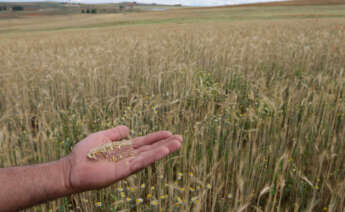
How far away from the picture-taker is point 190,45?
6.54 meters

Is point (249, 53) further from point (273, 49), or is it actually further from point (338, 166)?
point (338, 166)

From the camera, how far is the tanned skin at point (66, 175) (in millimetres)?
1429

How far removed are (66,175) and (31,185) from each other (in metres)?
0.20

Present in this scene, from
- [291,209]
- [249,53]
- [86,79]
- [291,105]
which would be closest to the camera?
[291,209]

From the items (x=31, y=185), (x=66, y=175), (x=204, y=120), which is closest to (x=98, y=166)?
(x=66, y=175)

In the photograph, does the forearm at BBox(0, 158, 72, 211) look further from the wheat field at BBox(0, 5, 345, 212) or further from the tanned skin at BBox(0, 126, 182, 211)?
the wheat field at BBox(0, 5, 345, 212)

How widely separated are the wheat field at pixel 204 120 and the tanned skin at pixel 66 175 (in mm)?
138

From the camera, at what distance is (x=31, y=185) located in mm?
1473

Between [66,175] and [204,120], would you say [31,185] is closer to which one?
[66,175]

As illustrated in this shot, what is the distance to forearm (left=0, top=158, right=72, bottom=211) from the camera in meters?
1.40

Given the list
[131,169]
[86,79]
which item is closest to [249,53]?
[86,79]

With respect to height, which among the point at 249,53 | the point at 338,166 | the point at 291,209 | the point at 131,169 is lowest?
the point at 291,209

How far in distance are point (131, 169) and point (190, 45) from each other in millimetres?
5347

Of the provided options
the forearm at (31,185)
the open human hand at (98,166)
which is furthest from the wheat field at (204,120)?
the forearm at (31,185)
